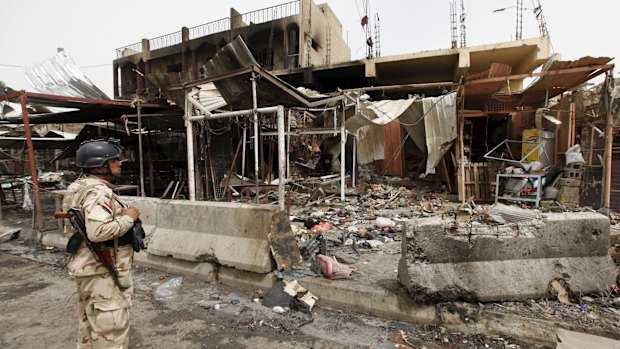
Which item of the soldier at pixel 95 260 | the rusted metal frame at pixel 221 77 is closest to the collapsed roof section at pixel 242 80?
the rusted metal frame at pixel 221 77

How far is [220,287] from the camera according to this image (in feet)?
12.3

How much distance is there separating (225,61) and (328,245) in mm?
3687

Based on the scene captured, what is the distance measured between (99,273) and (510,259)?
3518mm

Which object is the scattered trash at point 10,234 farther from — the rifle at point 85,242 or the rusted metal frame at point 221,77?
the rifle at point 85,242

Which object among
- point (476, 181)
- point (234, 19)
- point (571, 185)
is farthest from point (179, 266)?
point (234, 19)

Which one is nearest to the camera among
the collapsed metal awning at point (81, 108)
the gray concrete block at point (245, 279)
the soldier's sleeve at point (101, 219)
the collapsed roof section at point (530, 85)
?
the soldier's sleeve at point (101, 219)

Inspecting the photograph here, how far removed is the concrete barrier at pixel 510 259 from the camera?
2742mm

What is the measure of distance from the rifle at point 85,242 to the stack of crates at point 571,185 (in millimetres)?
8629

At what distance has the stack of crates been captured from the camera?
264 inches

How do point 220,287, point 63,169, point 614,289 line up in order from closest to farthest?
point 614,289 < point 220,287 < point 63,169

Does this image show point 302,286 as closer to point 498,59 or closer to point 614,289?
point 614,289

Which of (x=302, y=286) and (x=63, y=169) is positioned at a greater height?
(x=63, y=169)

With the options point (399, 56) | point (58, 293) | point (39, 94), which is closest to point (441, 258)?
point (58, 293)

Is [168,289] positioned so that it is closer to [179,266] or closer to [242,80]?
[179,266]
